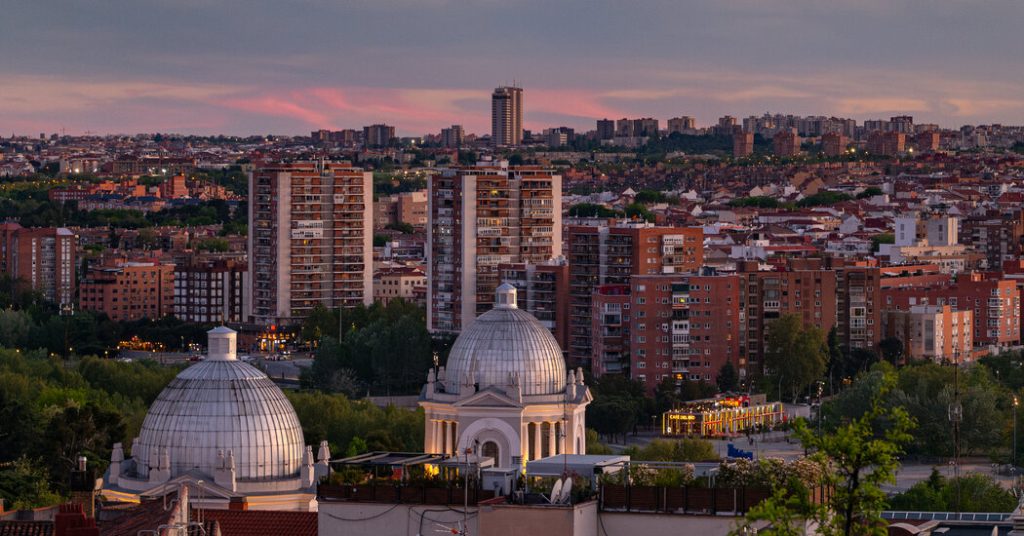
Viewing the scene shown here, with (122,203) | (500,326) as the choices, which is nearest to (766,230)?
(122,203)

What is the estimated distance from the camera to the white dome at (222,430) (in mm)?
32500

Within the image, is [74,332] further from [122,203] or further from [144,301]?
[122,203]

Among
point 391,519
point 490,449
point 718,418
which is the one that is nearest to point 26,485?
point 490,449

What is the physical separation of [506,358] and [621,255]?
150ft

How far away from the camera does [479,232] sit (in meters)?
90.4

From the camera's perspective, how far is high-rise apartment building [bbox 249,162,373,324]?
99312mm

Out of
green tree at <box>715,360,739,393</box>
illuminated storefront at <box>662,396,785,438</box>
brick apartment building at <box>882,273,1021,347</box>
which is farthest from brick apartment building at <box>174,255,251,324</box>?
illuminated storefront at <box>662,396,785,438</box>

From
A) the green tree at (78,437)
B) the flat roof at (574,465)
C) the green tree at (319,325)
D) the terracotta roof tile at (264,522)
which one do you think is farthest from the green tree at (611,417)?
the flat roof at (574,465)

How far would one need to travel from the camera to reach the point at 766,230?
12206 cm

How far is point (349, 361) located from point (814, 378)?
500 inches

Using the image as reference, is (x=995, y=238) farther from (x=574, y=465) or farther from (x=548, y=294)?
(x=574, y=465)

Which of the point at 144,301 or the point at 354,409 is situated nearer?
the point at 354,409

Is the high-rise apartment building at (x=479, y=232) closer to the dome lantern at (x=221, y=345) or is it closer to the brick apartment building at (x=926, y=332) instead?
the brick apartment building at (x=926, y=332)

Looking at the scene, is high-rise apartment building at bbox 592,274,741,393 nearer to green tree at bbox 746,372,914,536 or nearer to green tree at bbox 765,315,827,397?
green tree at bbox 765,315,827,397
